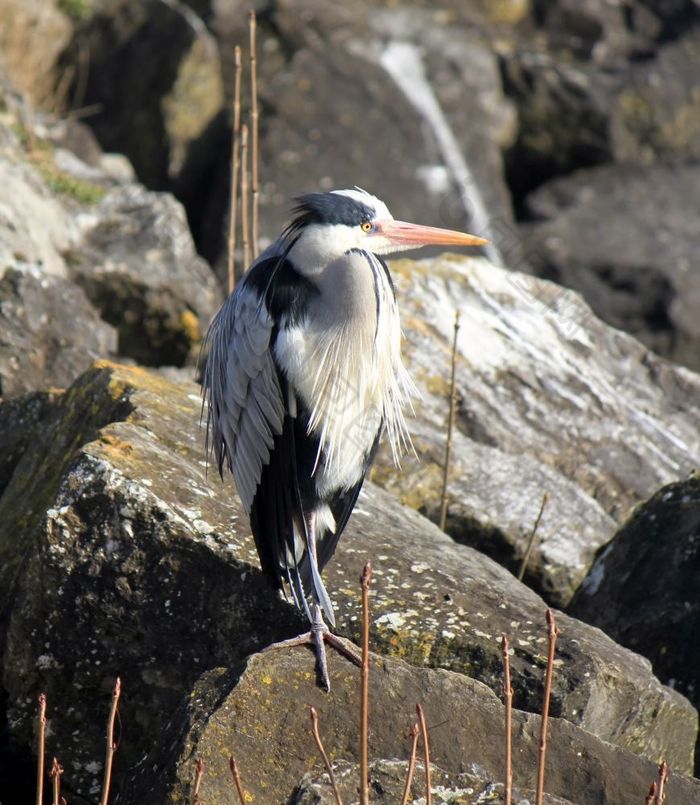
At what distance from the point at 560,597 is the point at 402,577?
155cm

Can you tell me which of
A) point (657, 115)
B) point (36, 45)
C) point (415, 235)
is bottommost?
point (415, 235)

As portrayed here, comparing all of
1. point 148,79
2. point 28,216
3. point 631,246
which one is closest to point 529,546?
point 28,216

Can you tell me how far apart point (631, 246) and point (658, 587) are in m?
6.56

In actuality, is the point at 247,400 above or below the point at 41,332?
above

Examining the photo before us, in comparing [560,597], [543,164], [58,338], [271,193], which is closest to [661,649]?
[560,597]

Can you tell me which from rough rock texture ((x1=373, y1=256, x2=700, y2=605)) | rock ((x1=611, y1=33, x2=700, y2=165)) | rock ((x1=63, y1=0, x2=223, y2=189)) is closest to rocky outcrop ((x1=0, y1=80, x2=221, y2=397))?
rough rock texture ((x1=373, y1=256, x2=700, y2=605))

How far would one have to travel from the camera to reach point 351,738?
9.95 ft

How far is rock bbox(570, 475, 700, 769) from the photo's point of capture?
415cm

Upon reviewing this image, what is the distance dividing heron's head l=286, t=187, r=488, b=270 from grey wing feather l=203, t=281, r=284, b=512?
25 centimetres

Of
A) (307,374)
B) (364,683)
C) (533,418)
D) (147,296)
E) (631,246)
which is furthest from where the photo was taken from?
(631,246)

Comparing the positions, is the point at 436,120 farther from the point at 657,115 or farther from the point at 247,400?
the point at 247,400

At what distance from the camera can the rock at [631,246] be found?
387 inches

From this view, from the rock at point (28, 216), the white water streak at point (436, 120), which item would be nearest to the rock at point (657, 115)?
the white water streak at point (436, 120)

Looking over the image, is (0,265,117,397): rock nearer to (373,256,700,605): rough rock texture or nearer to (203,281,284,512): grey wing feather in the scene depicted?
(373,256,700,605): rough rock texture
